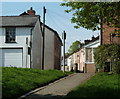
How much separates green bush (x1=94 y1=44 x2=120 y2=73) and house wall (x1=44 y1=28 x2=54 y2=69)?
19.7m

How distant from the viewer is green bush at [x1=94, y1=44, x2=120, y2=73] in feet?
68.1

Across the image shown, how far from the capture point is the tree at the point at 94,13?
48.8 feet

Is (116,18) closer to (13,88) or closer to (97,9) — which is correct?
(97,9)

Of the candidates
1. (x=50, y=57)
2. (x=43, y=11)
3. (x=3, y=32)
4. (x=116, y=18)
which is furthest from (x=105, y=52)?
(x=50, y=57)

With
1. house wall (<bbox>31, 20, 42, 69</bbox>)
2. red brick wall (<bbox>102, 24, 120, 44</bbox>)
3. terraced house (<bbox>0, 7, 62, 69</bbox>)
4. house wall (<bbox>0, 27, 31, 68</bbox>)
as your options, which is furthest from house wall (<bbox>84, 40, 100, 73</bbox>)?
house wall (<bbox>0, 27, 31, 68</bbox>)

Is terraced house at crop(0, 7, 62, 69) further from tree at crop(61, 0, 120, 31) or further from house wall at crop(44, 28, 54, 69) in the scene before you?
tree at crop(61, 0, 120, 31)

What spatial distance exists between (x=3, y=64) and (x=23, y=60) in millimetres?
2291

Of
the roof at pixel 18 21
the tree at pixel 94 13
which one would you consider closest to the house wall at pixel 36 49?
the roof at pixel 18 21

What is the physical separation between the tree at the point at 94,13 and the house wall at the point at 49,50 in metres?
23.7

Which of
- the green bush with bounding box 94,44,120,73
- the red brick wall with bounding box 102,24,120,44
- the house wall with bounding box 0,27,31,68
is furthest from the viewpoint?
the house wall with bounding box 0,27,31,68

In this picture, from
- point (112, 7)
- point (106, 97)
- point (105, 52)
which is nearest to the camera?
point (106, 97)

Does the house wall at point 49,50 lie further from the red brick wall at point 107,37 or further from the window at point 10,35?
the red brick wall at point 107,37

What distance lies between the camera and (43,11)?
97.8 ft

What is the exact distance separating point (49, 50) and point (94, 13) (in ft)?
87.0
